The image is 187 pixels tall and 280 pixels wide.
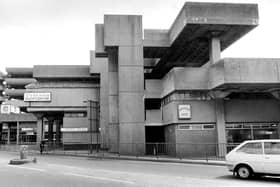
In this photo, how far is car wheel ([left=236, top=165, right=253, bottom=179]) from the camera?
11.3 metres

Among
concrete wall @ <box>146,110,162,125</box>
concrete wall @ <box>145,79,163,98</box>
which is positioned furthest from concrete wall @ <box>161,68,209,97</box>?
concrete wall @ <box>146,110,162,125</box>

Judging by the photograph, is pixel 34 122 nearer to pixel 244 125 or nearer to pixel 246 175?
pixel 244 125

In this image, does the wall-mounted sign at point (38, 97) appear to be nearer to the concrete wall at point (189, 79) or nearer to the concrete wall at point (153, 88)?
the concrete wall at point (153, 88)

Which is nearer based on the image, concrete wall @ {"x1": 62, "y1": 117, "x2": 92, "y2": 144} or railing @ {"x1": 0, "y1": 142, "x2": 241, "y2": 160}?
railing @ {"x1": 0, "y1": 142, "x2": 241, "y2": 160}

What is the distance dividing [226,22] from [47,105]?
2941 cm

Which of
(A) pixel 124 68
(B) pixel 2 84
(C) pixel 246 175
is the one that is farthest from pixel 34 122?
(C) pixel 246 175

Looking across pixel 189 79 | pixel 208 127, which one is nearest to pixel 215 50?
pixel 189 79

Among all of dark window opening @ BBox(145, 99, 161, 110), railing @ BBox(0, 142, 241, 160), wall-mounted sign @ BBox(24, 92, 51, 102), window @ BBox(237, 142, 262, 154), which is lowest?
railing @ BBox(0, 142, 241, 160)

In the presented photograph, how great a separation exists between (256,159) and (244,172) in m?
0.74

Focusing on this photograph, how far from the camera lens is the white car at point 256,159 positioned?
10.8m

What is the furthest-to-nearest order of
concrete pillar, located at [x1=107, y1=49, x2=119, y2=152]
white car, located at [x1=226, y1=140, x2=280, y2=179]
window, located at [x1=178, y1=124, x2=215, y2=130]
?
concrete pillar, located at [x1=107, y1=49, x2=119, y2=152]
window, located at [x1=178, y1=124, x2=215, y2=130]
white car, located at [x1=226, y1=140, x2=280, y2=179]

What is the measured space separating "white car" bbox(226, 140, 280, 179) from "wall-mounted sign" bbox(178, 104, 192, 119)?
38.6 feet

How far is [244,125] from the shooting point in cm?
2416

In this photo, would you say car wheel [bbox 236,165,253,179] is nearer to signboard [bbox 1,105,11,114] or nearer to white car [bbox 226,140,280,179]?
white car [bbox 226,140,280,179]
